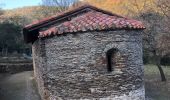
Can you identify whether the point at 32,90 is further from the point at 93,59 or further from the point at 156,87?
the point at 93,59

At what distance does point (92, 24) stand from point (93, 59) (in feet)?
3.86

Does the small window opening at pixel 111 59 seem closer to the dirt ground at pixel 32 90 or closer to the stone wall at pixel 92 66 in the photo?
the stone wall at pixel 92 66

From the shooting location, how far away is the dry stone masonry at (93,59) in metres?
12.8

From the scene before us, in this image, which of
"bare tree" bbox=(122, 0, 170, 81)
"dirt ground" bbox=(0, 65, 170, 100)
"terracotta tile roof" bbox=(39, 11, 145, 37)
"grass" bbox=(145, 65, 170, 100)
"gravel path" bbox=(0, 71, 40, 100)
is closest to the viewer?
"terracotta tile roof" bbox=(39, 11, 145, 37)

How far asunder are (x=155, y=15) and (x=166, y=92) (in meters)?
7.84

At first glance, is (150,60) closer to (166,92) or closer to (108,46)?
(166,92)

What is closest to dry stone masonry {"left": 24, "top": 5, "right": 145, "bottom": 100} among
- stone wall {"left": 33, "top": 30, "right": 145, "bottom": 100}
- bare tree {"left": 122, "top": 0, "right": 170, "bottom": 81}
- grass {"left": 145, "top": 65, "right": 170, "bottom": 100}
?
stone wall {"left": 33, "top": 30, "right": 145, "bottom": 100}

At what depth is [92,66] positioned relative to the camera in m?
12.8

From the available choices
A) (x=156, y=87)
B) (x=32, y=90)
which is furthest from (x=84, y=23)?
(x=156, y=87)

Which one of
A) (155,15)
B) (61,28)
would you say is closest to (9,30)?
(155,15)

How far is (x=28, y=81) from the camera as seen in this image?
28625 millimetres

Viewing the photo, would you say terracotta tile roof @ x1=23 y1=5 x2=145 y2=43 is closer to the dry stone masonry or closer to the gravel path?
the dry stone masonry

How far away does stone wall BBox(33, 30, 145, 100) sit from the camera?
502 inches

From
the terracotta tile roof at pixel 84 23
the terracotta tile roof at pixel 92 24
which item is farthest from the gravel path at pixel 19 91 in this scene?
the terracotta tile roof at pixel 92 24
